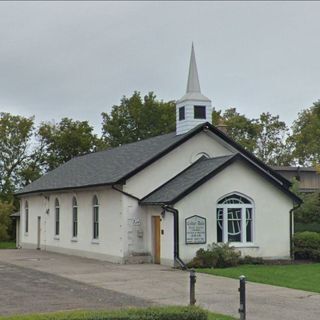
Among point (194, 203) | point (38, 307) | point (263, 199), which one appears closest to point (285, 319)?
point (38, 307)

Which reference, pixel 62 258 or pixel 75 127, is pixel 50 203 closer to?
pixel 62 258

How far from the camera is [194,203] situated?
26.2m

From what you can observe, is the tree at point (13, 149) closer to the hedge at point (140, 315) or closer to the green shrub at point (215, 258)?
the green shrub at point (215, 258)

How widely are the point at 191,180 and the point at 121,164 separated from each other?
17.7 ft

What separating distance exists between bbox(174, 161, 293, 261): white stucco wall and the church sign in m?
0.16

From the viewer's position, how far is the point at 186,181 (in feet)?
89.9

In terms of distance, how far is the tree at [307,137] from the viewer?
70000 millimetres

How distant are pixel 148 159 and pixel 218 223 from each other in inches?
175

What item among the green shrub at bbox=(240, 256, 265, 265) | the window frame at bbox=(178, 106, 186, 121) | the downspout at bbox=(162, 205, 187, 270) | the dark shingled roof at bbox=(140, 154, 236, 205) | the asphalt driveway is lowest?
the asphalt driveway

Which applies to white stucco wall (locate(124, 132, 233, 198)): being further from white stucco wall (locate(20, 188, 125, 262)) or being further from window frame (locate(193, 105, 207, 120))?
window frame (locate(193, 105, 207, 120))

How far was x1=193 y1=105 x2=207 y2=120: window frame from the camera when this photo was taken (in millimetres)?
31141

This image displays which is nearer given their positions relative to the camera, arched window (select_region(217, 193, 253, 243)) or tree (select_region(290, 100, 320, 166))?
arched window (select_region(217, 193, 253, 243))

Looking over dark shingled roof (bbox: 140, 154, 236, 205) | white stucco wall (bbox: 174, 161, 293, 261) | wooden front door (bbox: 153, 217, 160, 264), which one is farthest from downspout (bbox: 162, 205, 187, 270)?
wooden front door (bbox: 153, 217, 160, 264)

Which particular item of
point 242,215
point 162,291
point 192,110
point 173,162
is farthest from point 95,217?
point 162,291
